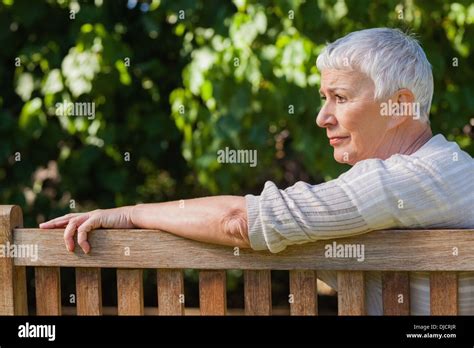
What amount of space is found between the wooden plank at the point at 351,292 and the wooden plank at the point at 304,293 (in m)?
0.05

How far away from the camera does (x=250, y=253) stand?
172 centimetres

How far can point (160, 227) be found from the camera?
1742 mm

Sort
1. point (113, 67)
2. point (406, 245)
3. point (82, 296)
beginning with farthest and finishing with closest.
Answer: point (113, 67)
point (82, 296)
point (406, 245)

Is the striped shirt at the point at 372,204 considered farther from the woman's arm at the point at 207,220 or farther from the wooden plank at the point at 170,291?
the wooden plank at the point at 170,291

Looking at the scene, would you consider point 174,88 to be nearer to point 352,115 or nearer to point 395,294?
Answer: point 352,115

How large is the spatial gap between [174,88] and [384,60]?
2940 mm

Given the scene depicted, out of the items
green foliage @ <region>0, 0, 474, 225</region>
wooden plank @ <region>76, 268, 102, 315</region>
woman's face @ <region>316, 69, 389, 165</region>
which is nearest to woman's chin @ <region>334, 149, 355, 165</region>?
woman's face @ <region>316, 69, 389, 165</region>

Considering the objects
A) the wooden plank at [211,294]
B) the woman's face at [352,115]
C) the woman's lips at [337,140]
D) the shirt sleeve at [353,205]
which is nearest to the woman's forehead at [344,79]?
the woman's face at [352,115]

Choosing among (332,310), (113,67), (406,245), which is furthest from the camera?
(332,310)

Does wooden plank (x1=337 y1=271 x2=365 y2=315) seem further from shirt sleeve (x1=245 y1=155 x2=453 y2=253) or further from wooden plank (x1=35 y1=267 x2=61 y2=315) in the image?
wooden plank (x1=35 y1=267 x2=61 y2=315)

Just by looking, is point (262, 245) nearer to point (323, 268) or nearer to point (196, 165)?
point (323, 268)

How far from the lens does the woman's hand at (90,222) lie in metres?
1.77

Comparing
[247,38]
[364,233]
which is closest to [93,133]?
[247,38]
